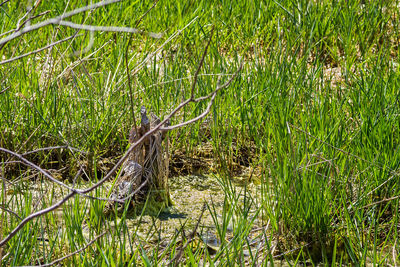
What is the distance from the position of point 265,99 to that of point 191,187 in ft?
1.82

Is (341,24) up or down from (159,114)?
up

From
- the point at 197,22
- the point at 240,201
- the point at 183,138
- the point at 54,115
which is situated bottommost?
the point at 240,201

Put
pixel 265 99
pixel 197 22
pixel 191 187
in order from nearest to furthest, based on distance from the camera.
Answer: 1. pixel 191 187
2. pixel 265 99
3. pixel 197 22

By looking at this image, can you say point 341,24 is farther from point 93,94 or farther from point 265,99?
point 93,94

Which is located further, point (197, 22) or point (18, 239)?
point (197, 22)

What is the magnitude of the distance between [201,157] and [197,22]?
0.98 meters

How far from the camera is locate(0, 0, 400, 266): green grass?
187cm

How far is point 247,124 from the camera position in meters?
2.86

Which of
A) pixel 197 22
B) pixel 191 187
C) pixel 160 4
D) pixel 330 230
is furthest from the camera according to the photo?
pixel 160 4

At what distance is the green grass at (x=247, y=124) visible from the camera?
187cm

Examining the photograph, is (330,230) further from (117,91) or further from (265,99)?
(117,91)

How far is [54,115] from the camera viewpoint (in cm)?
262

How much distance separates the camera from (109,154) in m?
2.68

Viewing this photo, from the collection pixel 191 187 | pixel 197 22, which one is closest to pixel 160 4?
pixel 197 22
